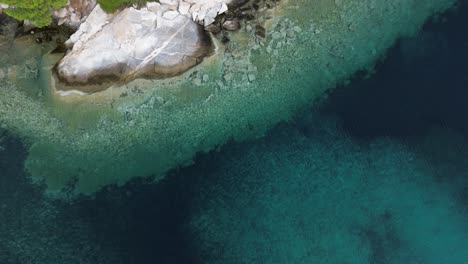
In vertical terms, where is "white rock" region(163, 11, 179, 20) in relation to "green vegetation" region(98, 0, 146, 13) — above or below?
below

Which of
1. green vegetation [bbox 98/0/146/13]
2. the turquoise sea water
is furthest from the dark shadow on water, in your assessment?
green vegetation [bbox 98/0/146/13]

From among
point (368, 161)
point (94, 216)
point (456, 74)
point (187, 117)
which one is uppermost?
point (456, 74)

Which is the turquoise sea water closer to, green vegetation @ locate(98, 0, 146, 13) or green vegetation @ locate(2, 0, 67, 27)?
green vegetation @ locate(2, 0, 67, 27)

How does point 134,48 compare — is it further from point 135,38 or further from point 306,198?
point 306,198

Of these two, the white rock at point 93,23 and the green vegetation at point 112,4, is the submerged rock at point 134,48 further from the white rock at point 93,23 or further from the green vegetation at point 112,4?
the green vegetation at point 112,4

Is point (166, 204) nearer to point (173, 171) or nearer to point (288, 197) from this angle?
point (173, 171)

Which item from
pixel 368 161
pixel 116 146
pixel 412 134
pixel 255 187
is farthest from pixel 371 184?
pixel 116 146

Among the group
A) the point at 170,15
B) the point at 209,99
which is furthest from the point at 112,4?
the point at 209,99
